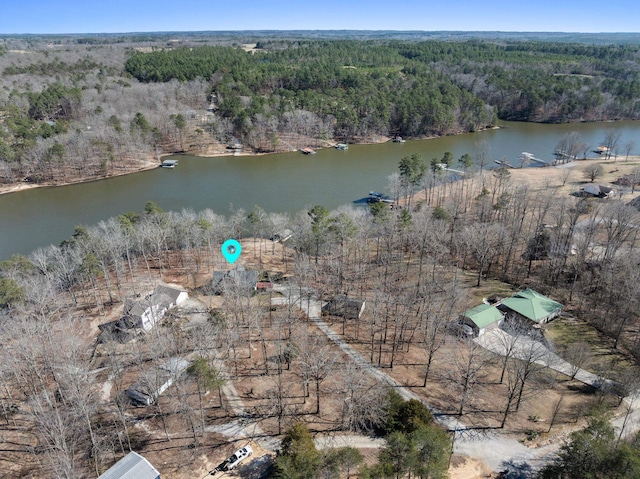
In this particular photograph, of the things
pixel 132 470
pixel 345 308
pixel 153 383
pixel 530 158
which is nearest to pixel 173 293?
pixel 153 383

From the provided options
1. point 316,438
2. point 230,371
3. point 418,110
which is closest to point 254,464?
point 316,438

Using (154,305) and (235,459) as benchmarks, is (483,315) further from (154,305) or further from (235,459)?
(154,305)

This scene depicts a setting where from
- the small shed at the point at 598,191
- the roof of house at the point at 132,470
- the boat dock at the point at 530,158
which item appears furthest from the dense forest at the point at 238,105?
the roof of house at the point at 132,470

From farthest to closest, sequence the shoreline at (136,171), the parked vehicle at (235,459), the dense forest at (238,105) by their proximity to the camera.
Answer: the dense forest at (238,105) < the shoreline at (136,171) < the parked vehicle at (235,459)

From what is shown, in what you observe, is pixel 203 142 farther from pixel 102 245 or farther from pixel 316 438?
pixel 316 438

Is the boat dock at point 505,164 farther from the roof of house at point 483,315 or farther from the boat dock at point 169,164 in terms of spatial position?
the boat dock at point 169,164

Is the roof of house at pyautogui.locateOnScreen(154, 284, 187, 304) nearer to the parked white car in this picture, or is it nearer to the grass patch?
the parked white car
